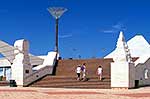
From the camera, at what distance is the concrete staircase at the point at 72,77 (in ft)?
97.1

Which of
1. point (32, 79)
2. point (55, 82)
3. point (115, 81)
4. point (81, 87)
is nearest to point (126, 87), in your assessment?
point (115, 81)

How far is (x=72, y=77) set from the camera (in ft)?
106

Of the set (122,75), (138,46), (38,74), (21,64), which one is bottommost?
(122,75)

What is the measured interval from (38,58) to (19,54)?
1595cm

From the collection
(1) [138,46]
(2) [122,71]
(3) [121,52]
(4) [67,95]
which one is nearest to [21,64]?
(3) [121,52]

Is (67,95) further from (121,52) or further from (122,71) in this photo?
(121,52)

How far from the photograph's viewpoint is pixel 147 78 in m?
31.4

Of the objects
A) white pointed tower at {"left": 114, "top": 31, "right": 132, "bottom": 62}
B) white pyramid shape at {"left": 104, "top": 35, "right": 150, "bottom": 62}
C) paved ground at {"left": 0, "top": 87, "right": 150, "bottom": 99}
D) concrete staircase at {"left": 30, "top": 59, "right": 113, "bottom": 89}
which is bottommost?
paved ground at {"left": 0, "top": 87, "right": 150, "bottom": 99}

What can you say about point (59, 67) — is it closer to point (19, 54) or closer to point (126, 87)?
point (19, 54)

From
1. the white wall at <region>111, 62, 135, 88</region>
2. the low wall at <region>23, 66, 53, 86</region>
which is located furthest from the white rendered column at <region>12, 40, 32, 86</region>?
the white wall at <region>111, 62, 135, 88</region>

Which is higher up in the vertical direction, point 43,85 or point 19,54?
point 19,54

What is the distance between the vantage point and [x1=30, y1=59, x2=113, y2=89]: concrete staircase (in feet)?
97.1

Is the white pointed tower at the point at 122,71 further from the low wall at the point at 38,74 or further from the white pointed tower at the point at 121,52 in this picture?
the low wall at the point at 38,74

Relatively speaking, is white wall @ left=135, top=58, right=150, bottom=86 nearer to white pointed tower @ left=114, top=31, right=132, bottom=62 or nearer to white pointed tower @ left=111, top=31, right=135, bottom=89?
white pointed tower @ left=111, top=31, right=135, bottom=89
